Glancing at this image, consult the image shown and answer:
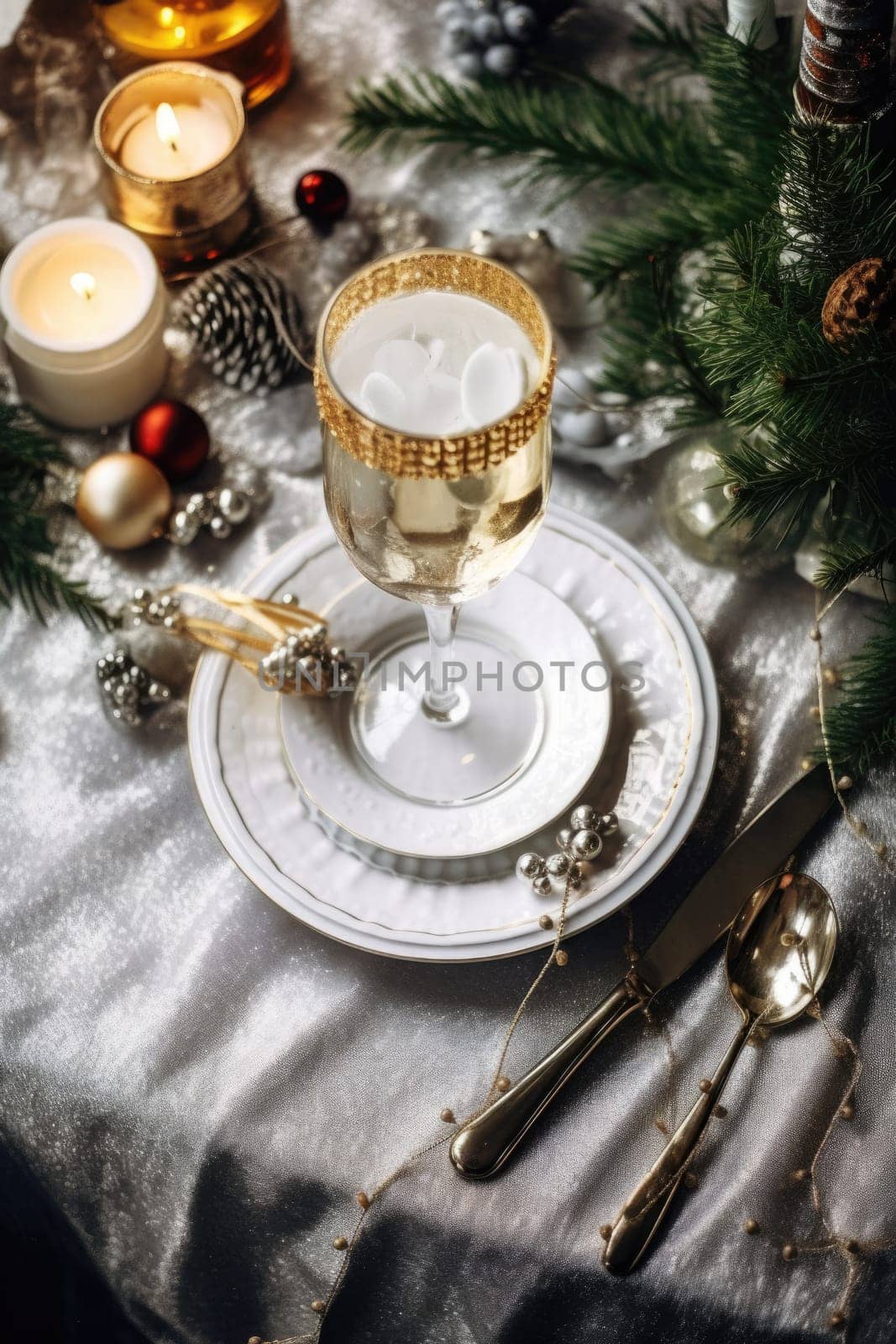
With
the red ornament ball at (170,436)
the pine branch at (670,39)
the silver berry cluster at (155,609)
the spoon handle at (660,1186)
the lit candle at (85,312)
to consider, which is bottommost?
the spoon handle at (660,1186)

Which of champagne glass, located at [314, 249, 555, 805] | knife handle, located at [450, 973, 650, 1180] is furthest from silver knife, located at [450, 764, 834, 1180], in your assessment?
champagne glass, located at [314, 249, 555, 805]

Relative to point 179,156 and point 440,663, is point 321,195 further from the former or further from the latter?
point 440,663

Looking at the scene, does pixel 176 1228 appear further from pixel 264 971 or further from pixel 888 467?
pixel 888 467

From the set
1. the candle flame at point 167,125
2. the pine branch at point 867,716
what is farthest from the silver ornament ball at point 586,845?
the candle flame at point 167,125

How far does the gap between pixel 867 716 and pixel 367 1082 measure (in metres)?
0.27

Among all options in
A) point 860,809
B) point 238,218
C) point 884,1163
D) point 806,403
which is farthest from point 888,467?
point 238,218

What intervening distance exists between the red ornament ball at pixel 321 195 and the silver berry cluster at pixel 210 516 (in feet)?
0.58

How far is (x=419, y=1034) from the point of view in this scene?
0.52m

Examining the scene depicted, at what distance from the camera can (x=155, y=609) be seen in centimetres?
59

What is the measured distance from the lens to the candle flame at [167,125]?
658 mm

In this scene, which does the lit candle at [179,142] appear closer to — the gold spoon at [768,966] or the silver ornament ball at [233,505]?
the silver ornament ball at [233,505]

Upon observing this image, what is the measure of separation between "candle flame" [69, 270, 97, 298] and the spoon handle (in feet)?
1.58

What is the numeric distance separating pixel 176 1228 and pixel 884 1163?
29 centimetres
